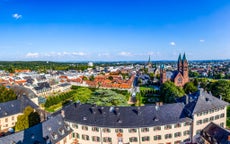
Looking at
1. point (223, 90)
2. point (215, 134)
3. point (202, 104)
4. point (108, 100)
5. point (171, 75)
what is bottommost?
→ point (215, 134)

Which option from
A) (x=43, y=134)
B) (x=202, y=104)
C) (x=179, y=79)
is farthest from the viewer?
(x=179, y=79)

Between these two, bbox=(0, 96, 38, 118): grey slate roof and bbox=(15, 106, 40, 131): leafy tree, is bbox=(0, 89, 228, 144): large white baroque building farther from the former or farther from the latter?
bbox=(0, 96, 38, 118): grey slate roof

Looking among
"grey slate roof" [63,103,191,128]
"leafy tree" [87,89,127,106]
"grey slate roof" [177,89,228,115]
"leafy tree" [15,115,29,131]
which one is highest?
"grey slate roof" [177,89,228,115]

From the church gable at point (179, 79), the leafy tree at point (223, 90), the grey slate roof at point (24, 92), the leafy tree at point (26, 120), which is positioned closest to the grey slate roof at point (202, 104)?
Answer: the leafy tree at point (223, 90)

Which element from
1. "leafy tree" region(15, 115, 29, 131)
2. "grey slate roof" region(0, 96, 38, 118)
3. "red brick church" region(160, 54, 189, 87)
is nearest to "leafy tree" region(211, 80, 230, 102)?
"red brick church" region(160, 54, 189, 87)

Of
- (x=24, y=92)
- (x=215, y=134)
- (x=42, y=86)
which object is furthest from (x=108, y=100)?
(x=42, y=86)

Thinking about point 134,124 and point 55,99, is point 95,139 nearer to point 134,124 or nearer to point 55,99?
point 134,124
